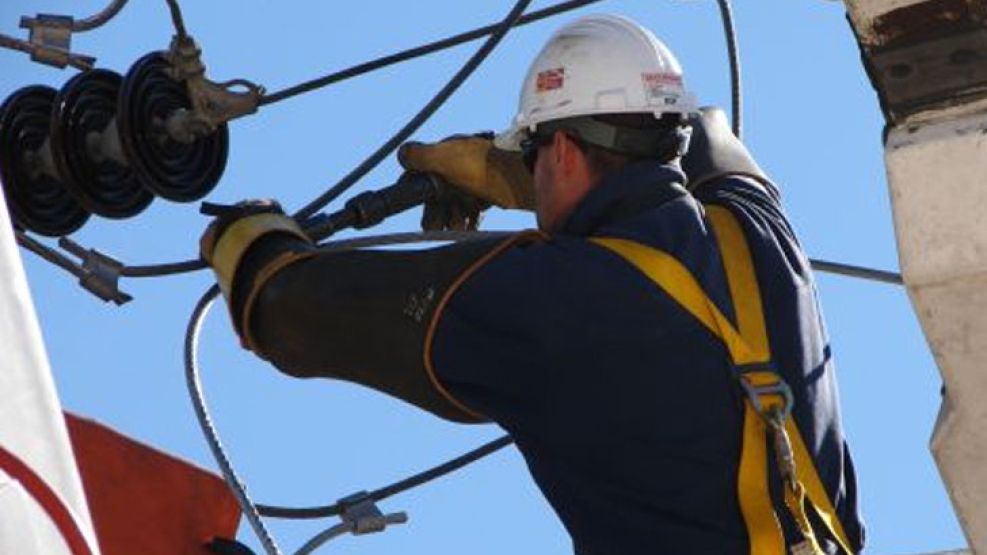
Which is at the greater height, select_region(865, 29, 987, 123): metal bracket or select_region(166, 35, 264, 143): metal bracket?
select_region(166, 35, 264, 143): metal bracket

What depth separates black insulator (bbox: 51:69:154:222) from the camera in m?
6.51

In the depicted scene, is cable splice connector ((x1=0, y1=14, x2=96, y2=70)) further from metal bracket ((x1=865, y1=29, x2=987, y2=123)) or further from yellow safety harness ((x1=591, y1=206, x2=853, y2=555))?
metal bracket ((x1=865, y1=29, x2=987, y2=123))

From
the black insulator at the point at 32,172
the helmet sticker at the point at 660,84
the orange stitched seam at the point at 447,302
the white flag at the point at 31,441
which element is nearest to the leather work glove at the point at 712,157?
the helmet sticker at the point at 660,84

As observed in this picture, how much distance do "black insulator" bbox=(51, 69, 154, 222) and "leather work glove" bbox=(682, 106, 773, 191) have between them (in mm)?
1315

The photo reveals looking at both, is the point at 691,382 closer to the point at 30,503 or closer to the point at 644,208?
the point at 644,208

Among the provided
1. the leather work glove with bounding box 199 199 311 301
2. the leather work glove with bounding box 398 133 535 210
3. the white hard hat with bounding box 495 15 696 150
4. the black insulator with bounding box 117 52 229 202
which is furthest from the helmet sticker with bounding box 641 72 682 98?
the black insulator with bounding box 117 52 229 202

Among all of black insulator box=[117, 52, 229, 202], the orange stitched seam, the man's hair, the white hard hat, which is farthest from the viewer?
black insulator box=[117, 52, 229, 202]

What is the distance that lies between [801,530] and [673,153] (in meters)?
0.92

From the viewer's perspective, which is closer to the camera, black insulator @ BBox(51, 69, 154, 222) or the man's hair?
the man's hair

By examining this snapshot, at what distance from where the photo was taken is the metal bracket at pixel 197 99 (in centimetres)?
652

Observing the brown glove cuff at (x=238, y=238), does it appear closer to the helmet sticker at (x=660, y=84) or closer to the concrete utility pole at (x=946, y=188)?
the helmet sticker at (x=660, y=84)

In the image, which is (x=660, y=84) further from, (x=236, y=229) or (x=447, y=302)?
(x=236, y=229)

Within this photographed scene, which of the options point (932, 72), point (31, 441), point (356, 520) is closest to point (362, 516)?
point (356, 520)

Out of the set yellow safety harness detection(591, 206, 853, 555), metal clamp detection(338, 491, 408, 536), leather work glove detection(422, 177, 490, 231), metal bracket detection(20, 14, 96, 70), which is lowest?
yellow safety harness detection(591, 206, 853, 555)
